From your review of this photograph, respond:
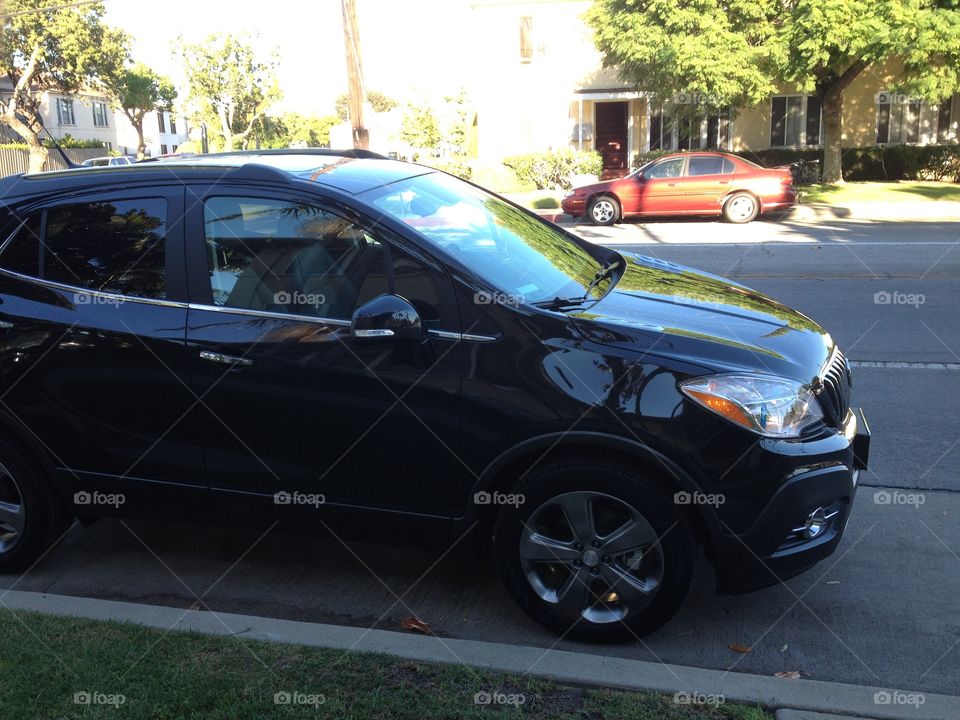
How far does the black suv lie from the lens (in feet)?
11.2

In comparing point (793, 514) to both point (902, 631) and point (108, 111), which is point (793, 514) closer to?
point (902, 631)

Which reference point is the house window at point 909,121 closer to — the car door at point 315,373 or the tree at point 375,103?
the car door at point 315,373

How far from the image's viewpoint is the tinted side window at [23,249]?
13.8ft

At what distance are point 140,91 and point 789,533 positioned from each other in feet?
166

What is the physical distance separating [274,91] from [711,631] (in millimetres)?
55419

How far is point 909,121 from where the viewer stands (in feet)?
96.3

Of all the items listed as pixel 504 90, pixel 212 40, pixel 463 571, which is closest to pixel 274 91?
pixel 212 40

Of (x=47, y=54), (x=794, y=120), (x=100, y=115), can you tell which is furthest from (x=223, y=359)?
(x=100, y=115)

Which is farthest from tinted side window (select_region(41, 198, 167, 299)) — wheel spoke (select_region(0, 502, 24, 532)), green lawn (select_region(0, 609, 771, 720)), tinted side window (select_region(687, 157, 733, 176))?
tinted side window (select_region(687, 157, 733, 176))

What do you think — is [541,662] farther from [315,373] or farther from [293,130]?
[293,130]

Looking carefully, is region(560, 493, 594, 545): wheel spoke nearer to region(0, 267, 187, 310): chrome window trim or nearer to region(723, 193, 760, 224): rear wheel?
region(0, 267, 187, 310): chrome window trim

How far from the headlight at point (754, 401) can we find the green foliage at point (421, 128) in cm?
4010

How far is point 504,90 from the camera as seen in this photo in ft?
105

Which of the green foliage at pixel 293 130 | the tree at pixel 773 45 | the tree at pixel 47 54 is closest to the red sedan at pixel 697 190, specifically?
the tree at pixel 773 45
